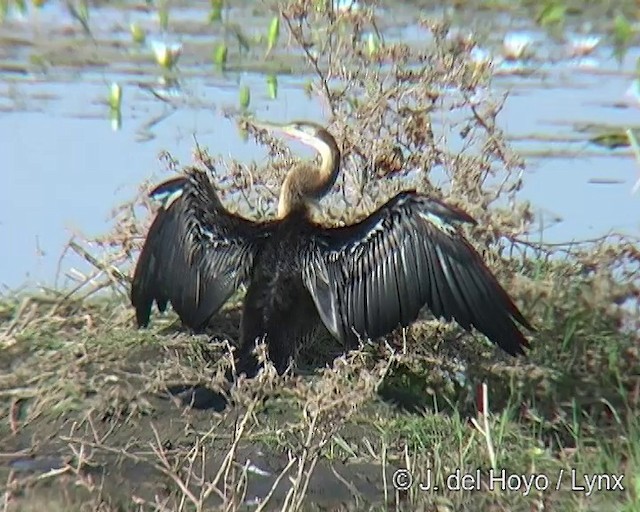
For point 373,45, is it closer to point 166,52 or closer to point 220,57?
point 166,52

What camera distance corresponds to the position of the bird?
16.0ft

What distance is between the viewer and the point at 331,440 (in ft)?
15.7

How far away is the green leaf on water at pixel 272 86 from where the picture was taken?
9180 mm

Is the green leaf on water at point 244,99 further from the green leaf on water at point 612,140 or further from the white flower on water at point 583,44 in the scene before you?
the white flower on water at point 583,44

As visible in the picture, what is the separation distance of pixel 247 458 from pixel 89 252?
1398 mm

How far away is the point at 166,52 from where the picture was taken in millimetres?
9672

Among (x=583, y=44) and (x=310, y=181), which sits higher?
(x=310, y=181)

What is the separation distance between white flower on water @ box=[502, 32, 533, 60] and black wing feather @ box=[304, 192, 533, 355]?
5.02 m

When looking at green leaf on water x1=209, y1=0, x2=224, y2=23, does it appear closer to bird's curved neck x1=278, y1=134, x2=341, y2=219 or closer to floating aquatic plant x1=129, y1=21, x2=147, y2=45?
floating aquatic plant x1=129, y1=21, x2=147, y2=45

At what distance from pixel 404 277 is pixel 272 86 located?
14.8 feet

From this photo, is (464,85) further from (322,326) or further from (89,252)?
(89,252)

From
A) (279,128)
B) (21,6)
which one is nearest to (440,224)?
(279,128)

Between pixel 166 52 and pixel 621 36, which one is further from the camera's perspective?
pixel 621 36

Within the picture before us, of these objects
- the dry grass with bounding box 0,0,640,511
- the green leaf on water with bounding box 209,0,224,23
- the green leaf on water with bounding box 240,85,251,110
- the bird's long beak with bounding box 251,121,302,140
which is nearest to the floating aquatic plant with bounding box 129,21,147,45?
the green leaf on water with bounding box 209,0,224,23
